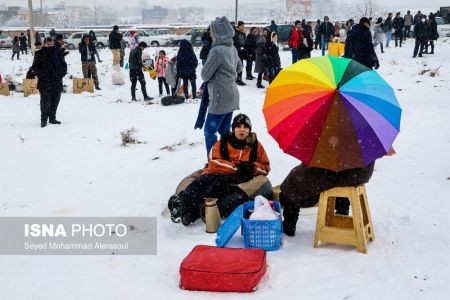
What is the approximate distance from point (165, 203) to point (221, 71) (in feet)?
5.91

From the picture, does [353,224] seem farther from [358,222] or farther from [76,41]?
[76,41]

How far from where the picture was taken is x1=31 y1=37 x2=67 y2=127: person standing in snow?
32.3 ft

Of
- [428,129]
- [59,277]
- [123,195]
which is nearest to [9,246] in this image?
[59,277]

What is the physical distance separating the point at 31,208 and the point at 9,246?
1.11 metres

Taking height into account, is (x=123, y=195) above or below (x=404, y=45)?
below

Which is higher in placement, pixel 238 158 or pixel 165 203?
pixel 238 158

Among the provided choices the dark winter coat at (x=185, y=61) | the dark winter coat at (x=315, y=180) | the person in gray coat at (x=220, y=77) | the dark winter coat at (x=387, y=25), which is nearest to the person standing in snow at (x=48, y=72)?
the dark winter coat at (x=185, y=61)

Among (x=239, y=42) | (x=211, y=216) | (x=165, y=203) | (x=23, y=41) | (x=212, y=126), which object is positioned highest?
(x=23, y=41)

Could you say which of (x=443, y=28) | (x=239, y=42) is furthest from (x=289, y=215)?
(x=443, y=28)

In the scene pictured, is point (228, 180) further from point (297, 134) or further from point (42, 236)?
point (42, 236)

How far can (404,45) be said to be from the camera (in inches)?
931

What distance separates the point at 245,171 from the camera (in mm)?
5031

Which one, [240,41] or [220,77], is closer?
[220,77]

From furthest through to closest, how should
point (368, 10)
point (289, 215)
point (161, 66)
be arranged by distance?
point (368, 10)
point (161, 66)
point (289, 215)
